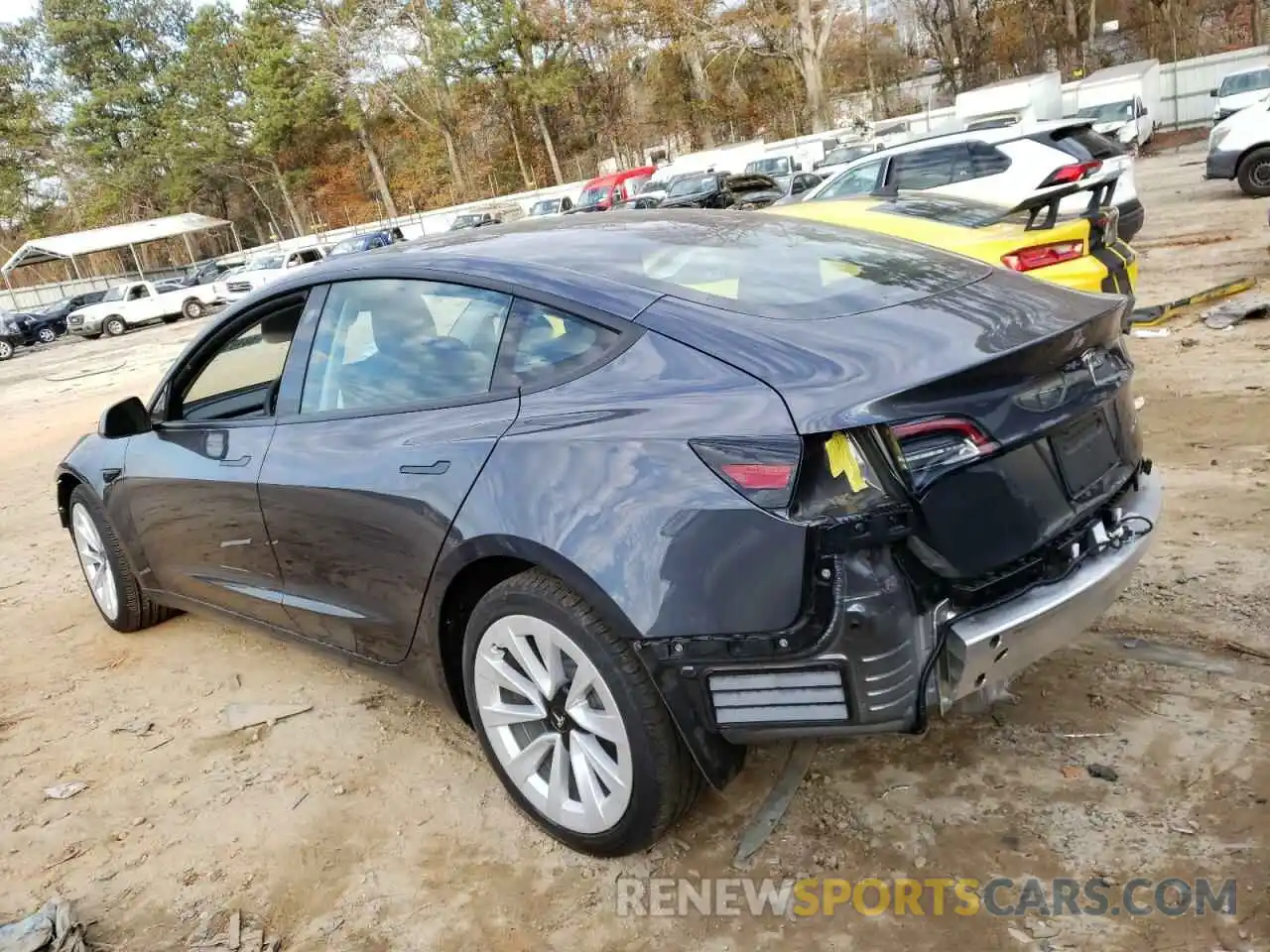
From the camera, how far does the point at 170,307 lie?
30.0 metres

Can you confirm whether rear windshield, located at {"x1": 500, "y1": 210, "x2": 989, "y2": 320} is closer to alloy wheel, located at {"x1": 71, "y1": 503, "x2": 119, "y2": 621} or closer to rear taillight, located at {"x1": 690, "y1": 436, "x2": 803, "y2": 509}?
rear taillight, located at {"x1": 690, "y1": 436, "x2": 803, "y2": 509}

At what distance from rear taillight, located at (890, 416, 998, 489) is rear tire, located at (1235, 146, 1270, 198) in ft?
46.2

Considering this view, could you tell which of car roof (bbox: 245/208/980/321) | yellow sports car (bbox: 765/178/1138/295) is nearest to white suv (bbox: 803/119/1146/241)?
yellow sports car (bbox: 765/178/1138/295)

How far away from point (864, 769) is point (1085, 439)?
3.62 feet

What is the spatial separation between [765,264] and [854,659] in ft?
4.07

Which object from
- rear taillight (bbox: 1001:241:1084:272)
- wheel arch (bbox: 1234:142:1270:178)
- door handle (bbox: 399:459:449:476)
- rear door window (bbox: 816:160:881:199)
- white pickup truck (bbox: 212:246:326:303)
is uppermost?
white pickup truck (bbox: 212:246:326:303)

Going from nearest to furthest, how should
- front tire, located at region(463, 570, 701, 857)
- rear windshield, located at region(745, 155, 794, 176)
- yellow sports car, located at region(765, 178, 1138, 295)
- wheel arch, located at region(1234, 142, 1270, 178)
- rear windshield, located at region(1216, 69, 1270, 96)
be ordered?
front tire, located at region(463, 570, 701, 857) < yellow sports car, located at region(765, 178, 1138, 295) < wheel arch, located at region(1234, 142, 1270, 178) < rear windshield, located at region(1216, 69, 1270, 96) < rear windshield, located at region(745, 155, 794, 176)

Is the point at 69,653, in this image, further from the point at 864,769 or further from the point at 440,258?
the point at 864,769

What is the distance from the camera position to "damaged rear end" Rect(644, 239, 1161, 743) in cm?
196

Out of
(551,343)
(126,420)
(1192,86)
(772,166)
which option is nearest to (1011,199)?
(551,343)

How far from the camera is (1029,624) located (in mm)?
2078

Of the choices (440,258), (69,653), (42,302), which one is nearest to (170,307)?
(42,302)

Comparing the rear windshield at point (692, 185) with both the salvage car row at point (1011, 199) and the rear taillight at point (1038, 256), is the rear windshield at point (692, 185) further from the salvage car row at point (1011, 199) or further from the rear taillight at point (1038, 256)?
the rear taillight at point (1038, 256)

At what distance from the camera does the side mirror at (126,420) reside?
12.5 ft
